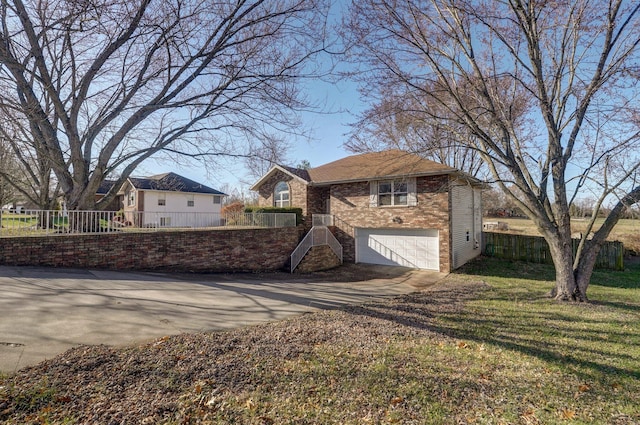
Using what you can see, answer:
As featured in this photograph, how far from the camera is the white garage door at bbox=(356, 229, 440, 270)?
1390 centimetres

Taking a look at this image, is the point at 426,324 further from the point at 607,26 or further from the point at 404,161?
the point at 404,161

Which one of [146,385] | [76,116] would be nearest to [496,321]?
[146,385]

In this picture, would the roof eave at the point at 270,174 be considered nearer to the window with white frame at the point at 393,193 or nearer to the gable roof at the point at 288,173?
the gable roof at the point at 288,173

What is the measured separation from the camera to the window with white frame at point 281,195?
1878 cm

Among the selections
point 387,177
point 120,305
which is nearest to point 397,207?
point 387,177

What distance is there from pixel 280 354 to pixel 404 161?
12.7m

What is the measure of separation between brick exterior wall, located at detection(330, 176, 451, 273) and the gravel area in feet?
27.2

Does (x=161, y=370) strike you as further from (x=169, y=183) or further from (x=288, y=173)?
(x=169, y=183)

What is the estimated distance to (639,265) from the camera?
49.0 feet

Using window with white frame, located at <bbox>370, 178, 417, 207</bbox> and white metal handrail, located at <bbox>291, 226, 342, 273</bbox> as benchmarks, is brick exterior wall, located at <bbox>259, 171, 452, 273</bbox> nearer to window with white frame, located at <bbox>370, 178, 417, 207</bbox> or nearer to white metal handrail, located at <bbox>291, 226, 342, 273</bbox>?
window with white frame, located at <bbox>370, 178, 417, 207</bbox>

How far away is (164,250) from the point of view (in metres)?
10.4

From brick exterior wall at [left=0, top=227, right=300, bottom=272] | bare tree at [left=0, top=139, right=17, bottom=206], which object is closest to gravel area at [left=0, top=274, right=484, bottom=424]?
brick exterior wall at [left=0, top=227, right=300, bottom=272]

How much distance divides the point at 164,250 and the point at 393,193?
33.2 feet

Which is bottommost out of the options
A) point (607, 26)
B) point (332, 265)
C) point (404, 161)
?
point (332, 265)
